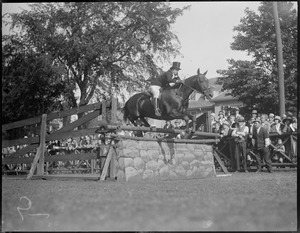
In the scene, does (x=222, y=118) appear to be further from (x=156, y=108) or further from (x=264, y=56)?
(x=264, y=56)

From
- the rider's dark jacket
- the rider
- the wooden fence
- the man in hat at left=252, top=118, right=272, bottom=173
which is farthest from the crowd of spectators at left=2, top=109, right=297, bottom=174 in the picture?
the rider's dark jacket

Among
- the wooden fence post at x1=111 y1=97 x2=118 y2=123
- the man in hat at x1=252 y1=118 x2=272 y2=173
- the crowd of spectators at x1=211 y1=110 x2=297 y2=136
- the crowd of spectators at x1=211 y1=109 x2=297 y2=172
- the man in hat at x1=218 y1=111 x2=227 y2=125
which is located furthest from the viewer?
the man in hat at x1=218 y1=111 x2=227 y2=125

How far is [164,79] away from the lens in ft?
36.2

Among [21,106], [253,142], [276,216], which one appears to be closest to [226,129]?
[253,142]

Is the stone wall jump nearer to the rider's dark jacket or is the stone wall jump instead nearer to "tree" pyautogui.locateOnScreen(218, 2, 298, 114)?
the rider's dark jacket

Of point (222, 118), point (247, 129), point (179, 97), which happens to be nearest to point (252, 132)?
point (247, 129)

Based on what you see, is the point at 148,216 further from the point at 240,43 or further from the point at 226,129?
the point at 226,129

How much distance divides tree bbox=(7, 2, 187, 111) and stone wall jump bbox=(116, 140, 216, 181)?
61.8 inches

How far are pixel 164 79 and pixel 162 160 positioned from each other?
2546 mm

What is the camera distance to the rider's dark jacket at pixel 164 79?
1086cm

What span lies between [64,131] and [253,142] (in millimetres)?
6469

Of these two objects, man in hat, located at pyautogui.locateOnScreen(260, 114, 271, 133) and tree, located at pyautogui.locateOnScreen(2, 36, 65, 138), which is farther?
man in hat, located at pyautogui.locateOnScreen(260, 114, 271, 133)

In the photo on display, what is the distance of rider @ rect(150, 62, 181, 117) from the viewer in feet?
35.6

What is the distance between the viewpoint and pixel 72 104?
9.09 metres
